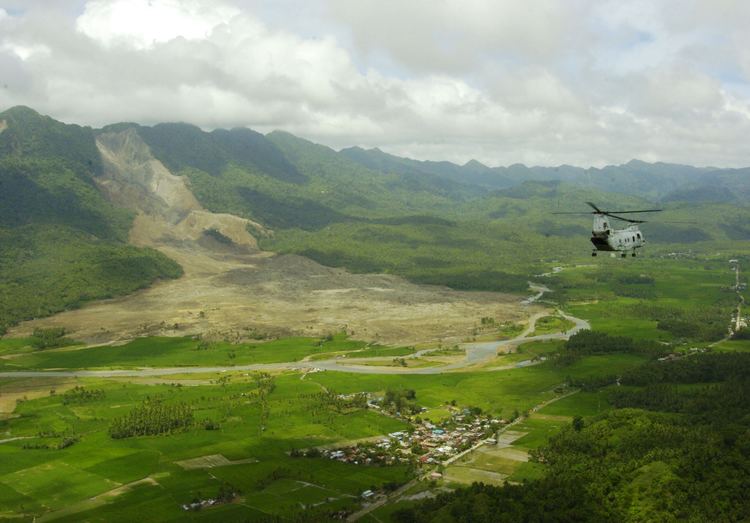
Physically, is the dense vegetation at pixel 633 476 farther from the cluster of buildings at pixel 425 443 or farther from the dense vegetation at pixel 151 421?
the dense vegetation at pixel 151 421

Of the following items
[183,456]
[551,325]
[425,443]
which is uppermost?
[551,325]

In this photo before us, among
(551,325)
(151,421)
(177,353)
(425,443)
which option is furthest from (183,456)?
(551,325)

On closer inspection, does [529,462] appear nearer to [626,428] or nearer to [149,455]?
[626,428]

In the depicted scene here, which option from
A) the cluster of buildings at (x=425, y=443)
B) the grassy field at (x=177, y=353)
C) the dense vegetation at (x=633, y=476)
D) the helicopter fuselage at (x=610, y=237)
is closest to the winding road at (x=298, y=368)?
the grassy field at (x=177, y=353)

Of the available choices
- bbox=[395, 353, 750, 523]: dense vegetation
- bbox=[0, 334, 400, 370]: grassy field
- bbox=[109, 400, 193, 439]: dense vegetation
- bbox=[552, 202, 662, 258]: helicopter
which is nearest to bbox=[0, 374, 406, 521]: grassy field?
bbox=[109, 400, 193, 439]: dense vegetation

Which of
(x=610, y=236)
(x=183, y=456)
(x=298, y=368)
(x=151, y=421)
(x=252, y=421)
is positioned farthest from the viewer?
(x=298, y=368)

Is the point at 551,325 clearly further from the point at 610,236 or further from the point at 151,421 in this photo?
the point at 610,236
